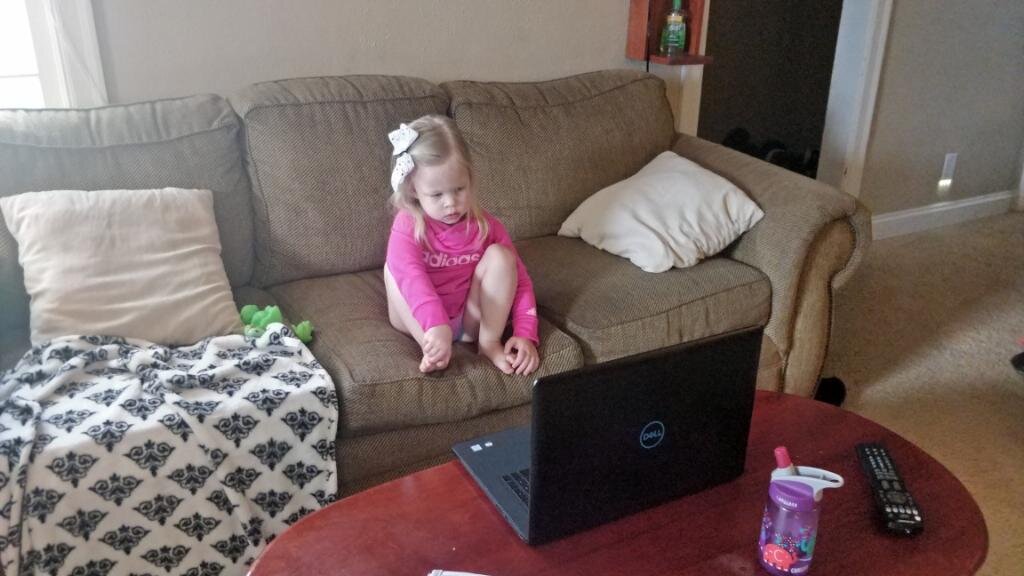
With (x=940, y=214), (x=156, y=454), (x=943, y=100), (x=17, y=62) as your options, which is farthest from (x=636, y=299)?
(x=940, y=214)

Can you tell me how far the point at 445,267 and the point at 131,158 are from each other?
758mm

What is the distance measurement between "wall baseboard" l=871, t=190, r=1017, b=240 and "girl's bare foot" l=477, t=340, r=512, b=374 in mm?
2515

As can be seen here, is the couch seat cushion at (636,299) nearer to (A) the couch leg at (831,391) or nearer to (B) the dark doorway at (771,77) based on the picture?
(A) the couch leg at (831,391)

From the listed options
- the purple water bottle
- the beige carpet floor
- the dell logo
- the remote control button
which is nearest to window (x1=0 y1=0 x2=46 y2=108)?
the dell logo

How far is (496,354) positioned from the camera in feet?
5.75

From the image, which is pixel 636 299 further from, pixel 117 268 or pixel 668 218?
pixel 117 268

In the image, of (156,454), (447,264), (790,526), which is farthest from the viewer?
(447,264)

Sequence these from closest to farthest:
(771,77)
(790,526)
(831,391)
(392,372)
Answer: (790,526) → (392,372) → (831,391) → (771,77)

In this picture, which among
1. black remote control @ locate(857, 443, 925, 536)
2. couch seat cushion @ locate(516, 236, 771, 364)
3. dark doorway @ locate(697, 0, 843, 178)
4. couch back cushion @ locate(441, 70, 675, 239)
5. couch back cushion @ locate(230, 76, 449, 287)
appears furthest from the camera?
dark doorway @ locate(697, 0, 843, 178)

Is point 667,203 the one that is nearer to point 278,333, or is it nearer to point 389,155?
point 389,155

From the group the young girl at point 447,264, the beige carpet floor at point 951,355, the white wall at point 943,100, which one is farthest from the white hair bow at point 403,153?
the white wall at point 943,100

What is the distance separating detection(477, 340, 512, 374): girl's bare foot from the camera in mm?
1729

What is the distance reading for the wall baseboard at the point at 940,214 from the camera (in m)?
3.71

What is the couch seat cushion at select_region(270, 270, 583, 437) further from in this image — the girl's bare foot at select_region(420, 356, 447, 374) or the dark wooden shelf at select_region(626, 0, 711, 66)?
the dark wooden shelf at select_region(626, 0, 711, 66)
